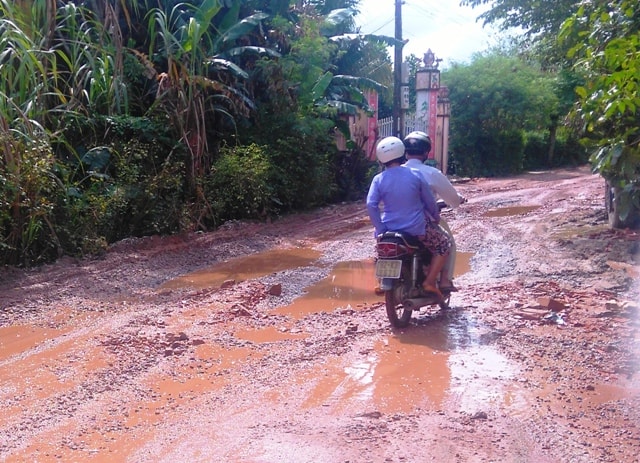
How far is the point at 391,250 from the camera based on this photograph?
5.82 m

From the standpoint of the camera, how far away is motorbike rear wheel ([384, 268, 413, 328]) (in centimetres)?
595

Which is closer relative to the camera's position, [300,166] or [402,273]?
[402,273]

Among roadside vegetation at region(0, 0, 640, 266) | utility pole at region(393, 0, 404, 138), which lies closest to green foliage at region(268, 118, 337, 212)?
roadside vegetation at region(0, 0, 640, 266)

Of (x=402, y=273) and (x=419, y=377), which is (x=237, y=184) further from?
(x=419, y=377)

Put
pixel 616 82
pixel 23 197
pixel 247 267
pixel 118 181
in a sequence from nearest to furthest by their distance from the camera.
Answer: pixel 616 82
pixel 23 197
pixel 247 267
pixel 118 181

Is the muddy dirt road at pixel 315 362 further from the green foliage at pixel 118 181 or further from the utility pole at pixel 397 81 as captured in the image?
the utility pole at pixel 397 81

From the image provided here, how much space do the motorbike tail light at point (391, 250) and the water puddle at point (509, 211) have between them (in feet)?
28.6

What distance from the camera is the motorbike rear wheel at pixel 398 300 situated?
19.5 ft

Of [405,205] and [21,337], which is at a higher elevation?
[405,205]

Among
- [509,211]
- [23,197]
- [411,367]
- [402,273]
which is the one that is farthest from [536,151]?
[411,367]

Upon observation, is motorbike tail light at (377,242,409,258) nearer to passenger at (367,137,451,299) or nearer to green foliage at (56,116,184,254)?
passenger at (367,137,451,299)

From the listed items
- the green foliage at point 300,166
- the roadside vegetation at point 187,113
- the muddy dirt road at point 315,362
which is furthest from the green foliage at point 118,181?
the green foliage at point 300,166

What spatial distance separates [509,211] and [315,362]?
10361 mm

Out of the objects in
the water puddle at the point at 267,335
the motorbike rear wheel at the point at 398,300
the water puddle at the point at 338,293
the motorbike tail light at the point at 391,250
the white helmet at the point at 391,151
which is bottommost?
the water puddle at the point at 338,293
